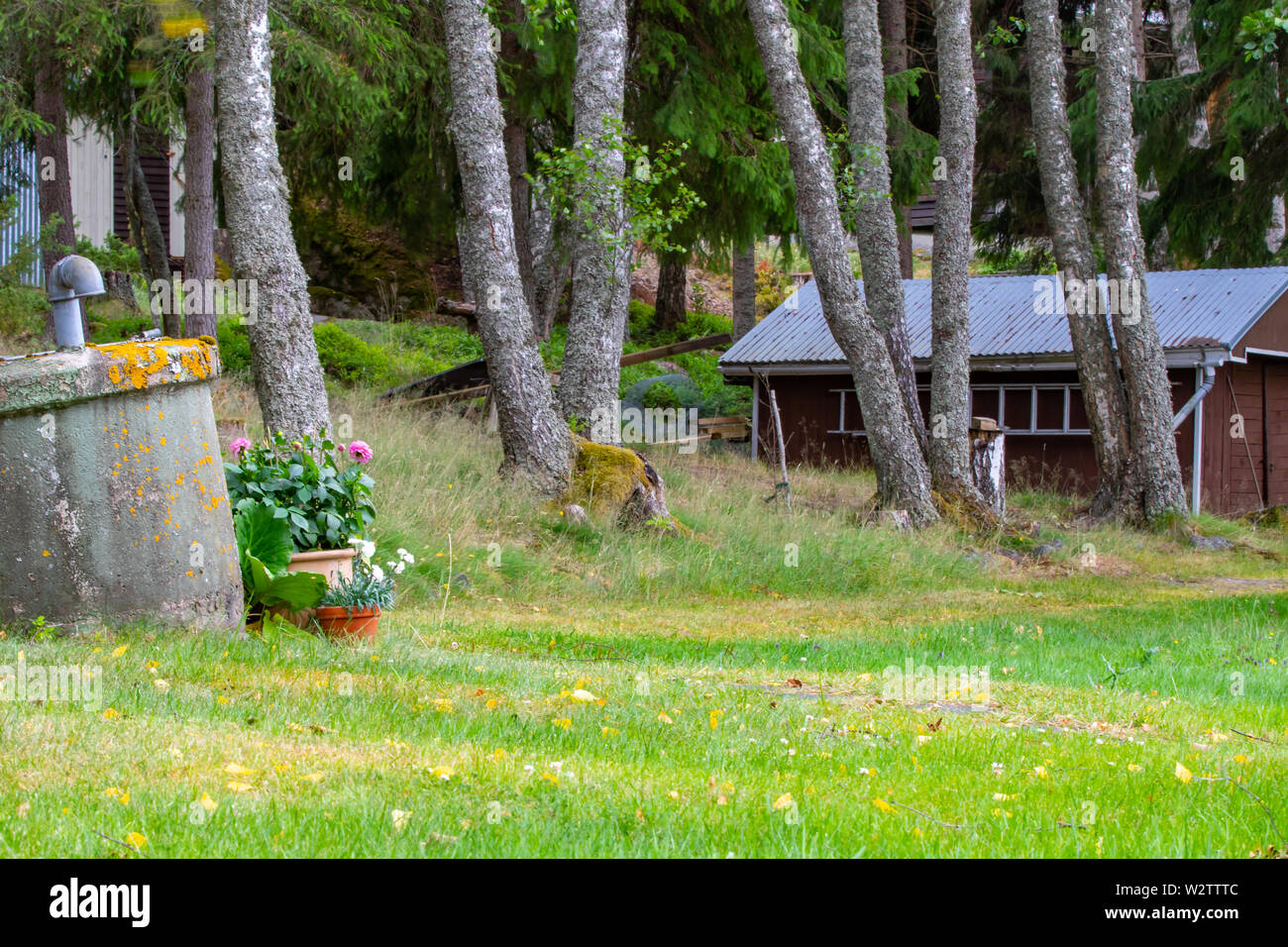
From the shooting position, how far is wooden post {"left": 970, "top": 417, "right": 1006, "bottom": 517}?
16.2 m

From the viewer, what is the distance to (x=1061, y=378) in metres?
21.5

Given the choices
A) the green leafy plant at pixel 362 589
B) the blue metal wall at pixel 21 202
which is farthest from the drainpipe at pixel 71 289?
the blue metal wall at pixel 21 202

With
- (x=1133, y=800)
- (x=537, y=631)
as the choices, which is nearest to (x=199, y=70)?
(x=537, y=631)

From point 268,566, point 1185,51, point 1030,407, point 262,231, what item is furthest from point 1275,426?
point 268,566

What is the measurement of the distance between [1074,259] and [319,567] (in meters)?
14.2

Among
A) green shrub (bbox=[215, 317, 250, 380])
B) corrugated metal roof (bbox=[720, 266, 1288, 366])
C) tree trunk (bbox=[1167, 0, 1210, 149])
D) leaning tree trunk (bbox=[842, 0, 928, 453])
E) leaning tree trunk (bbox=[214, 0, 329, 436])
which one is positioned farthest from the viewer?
tree trunk (bbox=[1167, 0, 1210, 149])

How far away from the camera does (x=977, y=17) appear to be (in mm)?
26094

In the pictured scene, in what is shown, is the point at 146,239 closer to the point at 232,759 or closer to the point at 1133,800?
the point at 232,759

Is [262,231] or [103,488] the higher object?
[262,231]

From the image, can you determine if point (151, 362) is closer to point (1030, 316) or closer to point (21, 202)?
point (1030, 316)

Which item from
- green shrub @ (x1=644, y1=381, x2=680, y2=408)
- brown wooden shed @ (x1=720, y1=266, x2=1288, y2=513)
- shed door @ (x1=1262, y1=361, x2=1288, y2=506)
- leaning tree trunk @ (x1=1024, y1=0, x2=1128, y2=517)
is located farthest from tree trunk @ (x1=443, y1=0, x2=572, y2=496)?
shed door @ (x1=1262, y1=361, x2=1288, y2=506)

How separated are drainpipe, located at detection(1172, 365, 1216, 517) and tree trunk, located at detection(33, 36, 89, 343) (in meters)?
17.0

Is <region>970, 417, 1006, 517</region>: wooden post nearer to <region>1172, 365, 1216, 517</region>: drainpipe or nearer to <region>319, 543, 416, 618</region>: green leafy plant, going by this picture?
<region>1172, 365, 1216, 517</region>: drainpipe

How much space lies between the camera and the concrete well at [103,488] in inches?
213
